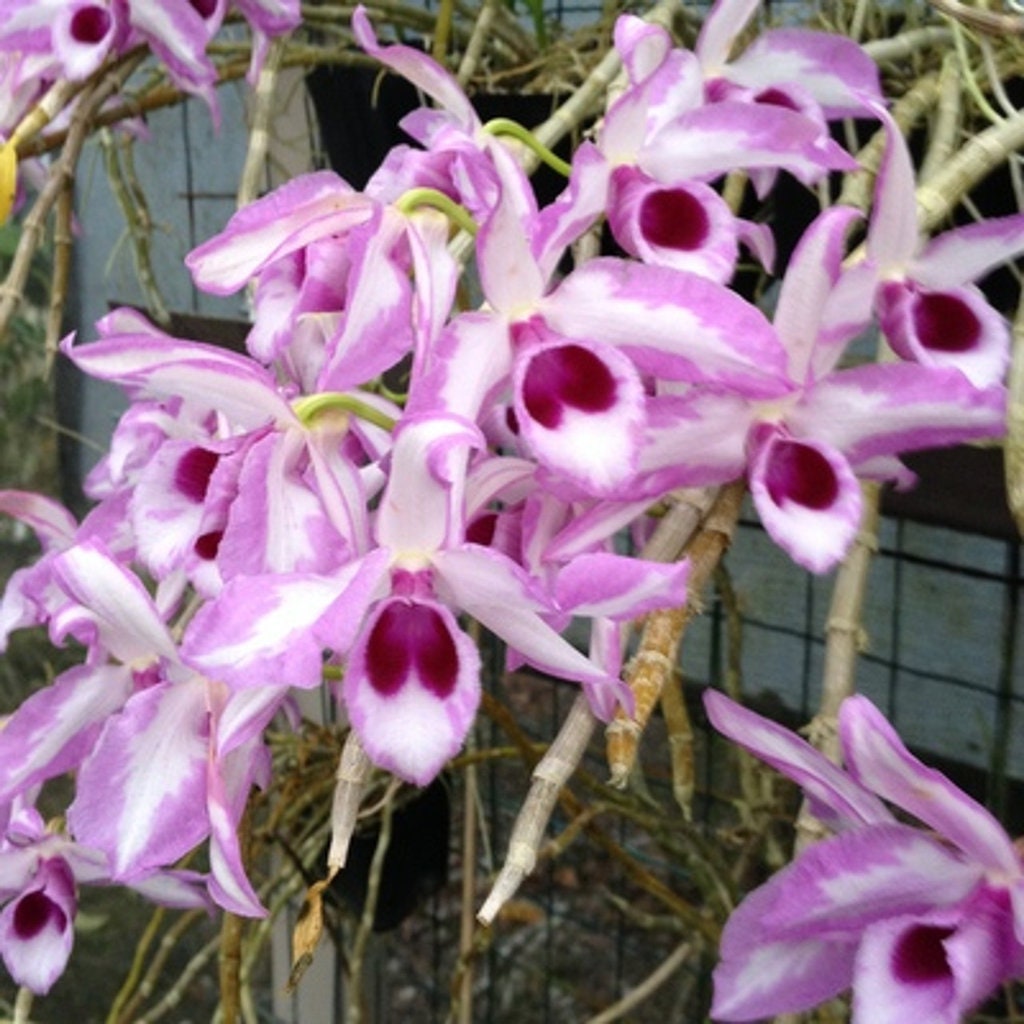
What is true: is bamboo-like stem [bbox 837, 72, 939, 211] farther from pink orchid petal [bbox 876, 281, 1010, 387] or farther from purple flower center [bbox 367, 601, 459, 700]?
purple flower center [bbox 367, 601, 459, 700]

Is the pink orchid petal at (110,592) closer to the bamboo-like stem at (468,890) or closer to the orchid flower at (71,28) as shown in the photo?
the orchid flower at (71,28)

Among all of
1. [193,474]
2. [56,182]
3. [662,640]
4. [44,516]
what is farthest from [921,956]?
[56,182]

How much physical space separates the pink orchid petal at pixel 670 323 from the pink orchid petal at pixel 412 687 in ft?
0.23

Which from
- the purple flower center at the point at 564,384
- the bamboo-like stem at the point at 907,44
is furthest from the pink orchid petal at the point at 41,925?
the bamboo-like stem at the point at 907,44

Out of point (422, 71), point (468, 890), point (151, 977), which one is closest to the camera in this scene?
point (422, 71)

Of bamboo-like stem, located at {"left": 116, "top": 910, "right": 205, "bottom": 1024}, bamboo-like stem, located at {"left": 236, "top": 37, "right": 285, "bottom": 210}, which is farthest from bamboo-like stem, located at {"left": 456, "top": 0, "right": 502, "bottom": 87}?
bamboo-like stem, located at {"left": 116, "top": 910, "right": 205, "bottom": 1024}

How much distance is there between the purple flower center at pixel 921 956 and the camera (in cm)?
33

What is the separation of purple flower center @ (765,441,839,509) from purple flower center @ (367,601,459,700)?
8cm

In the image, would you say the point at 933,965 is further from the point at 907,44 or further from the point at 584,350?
the point at 907,44

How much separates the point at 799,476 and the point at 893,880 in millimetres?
99

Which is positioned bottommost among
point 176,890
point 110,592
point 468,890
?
point 468,890

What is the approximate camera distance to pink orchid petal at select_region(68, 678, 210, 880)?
355mm

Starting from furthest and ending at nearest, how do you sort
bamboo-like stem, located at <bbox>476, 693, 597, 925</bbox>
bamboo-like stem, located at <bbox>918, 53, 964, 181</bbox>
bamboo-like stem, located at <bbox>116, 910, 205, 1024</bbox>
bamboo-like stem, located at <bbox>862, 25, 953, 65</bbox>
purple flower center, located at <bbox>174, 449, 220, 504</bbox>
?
bamboo-like stem, located at <bbox>116, 910, 205, 1024</bbox> < bamboo-like stem, located at <bbox>862, 25, 953, 65</bbox> < bamboo-like stem, located at <bbox>918, 53, 964, 181</bbox> < purple flower center, located at <bbox>174, 449, 220, 504</bbox> < bamboo-like stem, located at <bbox>476, 693, 597, 925</bbox>

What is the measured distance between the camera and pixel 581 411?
11.7 inches
